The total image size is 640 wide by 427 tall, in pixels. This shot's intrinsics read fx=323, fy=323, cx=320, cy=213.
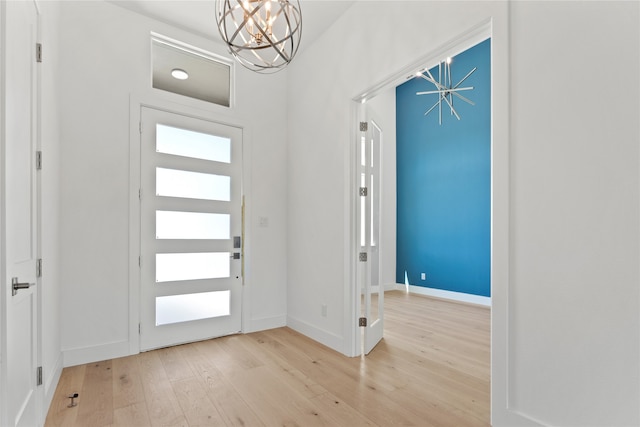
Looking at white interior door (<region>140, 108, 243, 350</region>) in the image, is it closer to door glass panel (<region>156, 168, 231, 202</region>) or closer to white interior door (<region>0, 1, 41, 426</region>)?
door glass panel (<region>156, 168, 231, 202</region>)

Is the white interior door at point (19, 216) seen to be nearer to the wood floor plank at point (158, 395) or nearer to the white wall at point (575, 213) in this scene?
the wood floor plank at point (158, 395)

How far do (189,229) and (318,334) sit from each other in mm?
1732

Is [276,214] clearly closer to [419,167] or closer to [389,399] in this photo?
[389,399]

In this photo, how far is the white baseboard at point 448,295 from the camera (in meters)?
4.98

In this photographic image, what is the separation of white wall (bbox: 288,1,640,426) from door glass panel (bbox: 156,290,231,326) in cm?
268

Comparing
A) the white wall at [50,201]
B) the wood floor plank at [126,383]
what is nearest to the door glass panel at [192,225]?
the white wall at [50,201]

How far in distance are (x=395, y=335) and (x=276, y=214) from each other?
1941 mm

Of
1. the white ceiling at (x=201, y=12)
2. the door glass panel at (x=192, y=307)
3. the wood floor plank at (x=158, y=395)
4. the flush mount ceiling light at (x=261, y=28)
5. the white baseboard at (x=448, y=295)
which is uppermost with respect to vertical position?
the white ceiling at (x=201, y=12)

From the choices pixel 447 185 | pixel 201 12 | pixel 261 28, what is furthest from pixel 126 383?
pixel 447 185

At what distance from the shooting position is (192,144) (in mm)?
3424

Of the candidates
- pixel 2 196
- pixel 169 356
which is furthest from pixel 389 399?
pixel 2 196

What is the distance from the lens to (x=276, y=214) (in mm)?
3930

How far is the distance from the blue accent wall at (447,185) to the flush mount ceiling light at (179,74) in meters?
4.19

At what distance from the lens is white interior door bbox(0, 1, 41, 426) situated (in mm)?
1304
